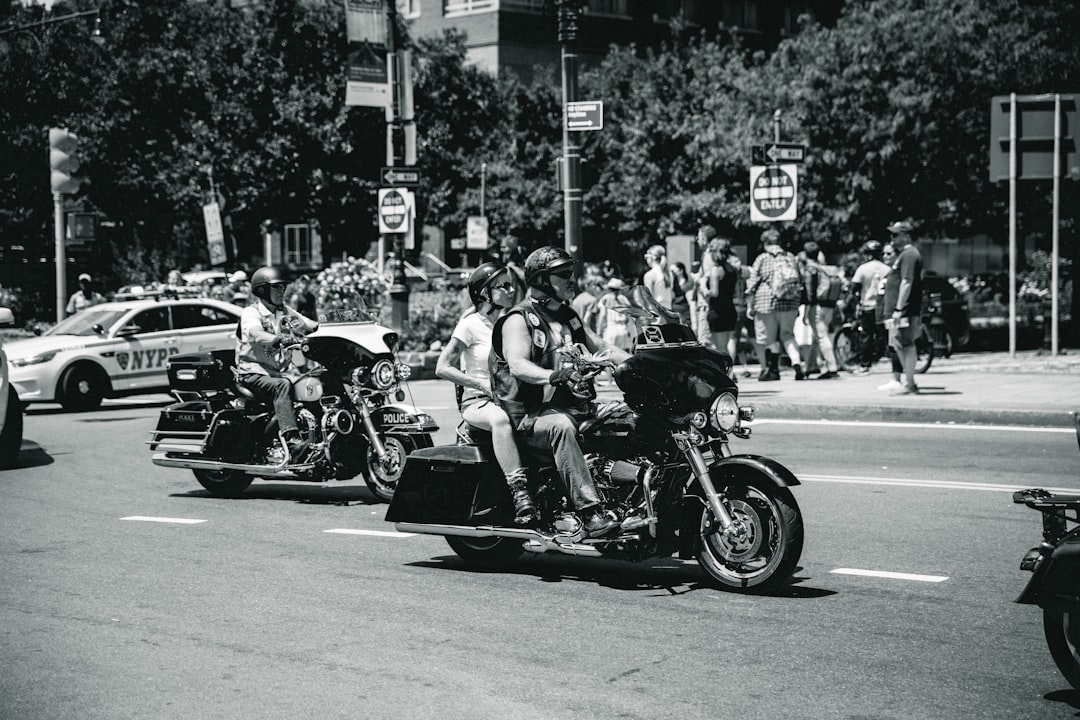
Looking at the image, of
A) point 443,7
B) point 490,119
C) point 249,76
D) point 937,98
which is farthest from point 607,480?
point 443,7

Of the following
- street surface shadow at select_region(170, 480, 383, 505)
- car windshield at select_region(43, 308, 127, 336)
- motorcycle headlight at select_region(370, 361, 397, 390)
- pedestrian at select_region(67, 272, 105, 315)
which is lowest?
street surface shadow at select_region(170, 480, 383, 505)

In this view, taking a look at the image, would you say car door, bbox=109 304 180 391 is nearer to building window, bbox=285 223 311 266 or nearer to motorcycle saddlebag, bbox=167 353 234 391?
motorcycle saddlebag, bbox=167 353 234 391

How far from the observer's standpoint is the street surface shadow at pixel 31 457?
13.1 metres

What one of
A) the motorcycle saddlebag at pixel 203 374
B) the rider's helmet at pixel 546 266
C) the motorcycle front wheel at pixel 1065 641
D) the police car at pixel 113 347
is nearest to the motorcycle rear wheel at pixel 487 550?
the rider's helmet at pixel 546 266

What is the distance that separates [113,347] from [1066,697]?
15936 millimetres

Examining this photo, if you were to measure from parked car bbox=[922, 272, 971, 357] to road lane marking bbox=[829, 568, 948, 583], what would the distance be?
14628mm

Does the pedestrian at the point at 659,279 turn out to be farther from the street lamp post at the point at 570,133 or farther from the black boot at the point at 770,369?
the black boot at the point at 770,369

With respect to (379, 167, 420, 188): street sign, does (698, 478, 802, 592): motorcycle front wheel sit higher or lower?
lower

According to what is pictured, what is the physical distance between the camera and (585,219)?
49094 mm

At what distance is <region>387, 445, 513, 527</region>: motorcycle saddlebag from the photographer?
25.7 feet

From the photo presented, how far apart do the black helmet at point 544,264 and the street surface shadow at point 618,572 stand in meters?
1.58

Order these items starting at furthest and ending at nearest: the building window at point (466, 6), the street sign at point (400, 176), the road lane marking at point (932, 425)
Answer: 1. the building window at point (466, 6)
2. the street sign at point (400, 176)
3. the road lane marking at point (932, 425)

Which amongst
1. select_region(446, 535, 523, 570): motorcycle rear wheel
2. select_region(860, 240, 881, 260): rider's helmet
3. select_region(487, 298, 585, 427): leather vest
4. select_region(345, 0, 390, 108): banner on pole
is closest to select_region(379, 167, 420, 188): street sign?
select_region(345, 0, 390, 108): banner on pole

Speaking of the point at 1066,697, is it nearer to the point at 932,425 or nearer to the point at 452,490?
the point at 452,490
